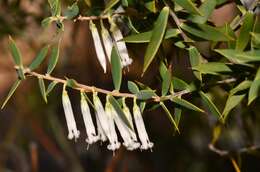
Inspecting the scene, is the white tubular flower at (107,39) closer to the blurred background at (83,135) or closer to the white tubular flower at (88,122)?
the white tubular flower at (88,122)

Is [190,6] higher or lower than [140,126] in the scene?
higher

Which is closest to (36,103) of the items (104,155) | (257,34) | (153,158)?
(104,155)

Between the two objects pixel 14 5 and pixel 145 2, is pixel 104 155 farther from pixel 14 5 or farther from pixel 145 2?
pixel 145 2

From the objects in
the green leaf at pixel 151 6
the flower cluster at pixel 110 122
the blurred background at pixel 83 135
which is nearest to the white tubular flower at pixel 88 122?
the flower cluster at pixel 110 122

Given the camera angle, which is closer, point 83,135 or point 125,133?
point 125,133

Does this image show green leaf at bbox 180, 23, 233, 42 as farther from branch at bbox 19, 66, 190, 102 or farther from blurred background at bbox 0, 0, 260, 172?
blurred background at bbox 0, 0, 260, 172

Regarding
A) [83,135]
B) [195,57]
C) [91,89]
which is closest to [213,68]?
[195,57]

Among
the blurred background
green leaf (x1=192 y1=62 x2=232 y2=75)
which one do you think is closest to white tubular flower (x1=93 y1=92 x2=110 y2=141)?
green leaf (x1=192 y1=62 x2=232 y2=75)

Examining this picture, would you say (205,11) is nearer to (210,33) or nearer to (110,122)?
(210,33)
